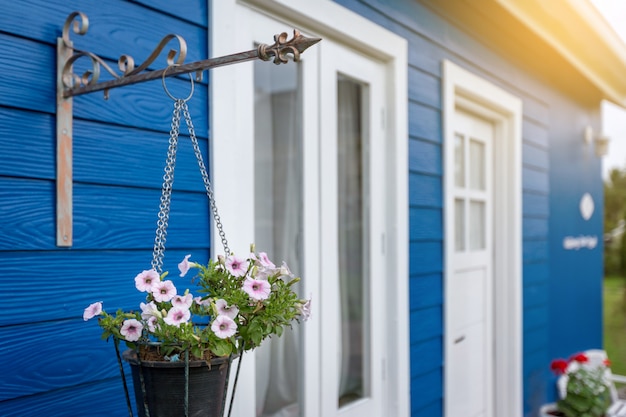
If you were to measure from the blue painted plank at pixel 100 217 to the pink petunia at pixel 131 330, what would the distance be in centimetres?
34

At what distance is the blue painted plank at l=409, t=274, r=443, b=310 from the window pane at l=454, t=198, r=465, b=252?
1.32 feet

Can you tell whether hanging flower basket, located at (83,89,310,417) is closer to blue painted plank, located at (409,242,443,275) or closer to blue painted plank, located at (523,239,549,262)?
blue painted plank, located at (409,242,443,275)

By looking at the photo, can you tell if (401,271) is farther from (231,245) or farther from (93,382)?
(93,382)

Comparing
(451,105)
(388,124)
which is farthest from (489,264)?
(388,124)

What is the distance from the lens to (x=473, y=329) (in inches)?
132

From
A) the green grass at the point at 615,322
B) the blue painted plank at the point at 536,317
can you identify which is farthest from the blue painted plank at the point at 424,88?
the green grass at the point at 615,322

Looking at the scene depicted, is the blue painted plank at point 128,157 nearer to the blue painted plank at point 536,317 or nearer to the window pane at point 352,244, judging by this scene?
the window pane at point 352,244

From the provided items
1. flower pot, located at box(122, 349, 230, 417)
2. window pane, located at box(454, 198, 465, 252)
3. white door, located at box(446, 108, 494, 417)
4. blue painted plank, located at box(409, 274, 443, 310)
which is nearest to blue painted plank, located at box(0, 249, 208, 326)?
flower pot, located at box(122, 349, 230, 417)

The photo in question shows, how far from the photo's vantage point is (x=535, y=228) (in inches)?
150

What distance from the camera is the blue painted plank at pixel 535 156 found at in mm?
3717

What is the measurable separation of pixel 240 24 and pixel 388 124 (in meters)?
0.85

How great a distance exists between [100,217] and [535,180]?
9.88 feet

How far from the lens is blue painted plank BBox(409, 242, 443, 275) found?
8.57 feet

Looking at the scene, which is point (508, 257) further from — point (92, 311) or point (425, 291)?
point (92, 311)
